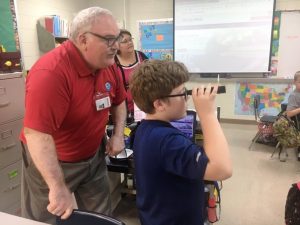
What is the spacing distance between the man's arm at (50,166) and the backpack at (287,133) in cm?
282

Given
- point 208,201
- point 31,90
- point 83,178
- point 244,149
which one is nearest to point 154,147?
point 31,90

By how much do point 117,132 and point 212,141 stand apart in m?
0.79

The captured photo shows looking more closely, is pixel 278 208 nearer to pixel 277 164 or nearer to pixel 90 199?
pixel 277 164

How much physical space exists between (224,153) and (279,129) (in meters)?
2.68

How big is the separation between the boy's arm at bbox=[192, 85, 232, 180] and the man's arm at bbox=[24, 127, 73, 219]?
595 mm

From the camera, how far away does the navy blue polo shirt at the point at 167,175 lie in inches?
32.8

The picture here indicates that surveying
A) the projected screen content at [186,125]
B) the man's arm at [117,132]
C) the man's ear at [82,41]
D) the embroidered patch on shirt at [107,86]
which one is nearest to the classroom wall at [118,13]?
the projected screen content at [186,125]

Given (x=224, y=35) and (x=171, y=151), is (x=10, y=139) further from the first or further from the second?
(x=224, y=35)

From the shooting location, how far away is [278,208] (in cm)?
239

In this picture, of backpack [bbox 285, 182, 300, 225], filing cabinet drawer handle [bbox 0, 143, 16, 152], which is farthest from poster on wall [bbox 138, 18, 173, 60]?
backpack [bbox 285, 182, 300, 225]

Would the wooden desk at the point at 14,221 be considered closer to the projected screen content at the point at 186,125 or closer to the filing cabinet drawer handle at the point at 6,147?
the projected screen content at the point at 186,125

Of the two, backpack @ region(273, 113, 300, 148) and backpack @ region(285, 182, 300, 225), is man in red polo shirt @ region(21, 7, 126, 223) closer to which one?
backpack @ region(285, 182, 300, 225)

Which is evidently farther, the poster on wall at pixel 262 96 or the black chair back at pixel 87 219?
the poster on wall at pixel 262 96

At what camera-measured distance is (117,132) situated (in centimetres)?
156
